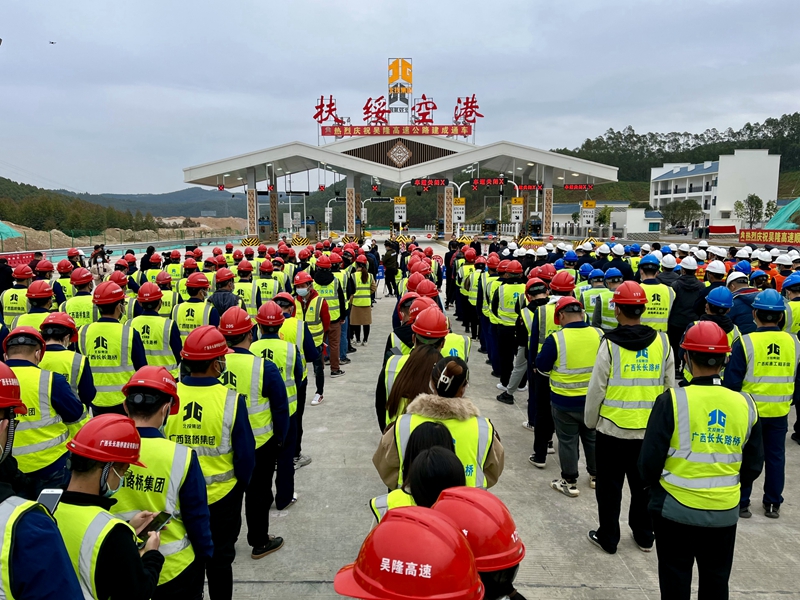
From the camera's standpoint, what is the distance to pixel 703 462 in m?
2.96

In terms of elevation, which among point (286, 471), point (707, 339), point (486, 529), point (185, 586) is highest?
point (707, 339)

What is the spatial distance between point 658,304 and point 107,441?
23.9ft

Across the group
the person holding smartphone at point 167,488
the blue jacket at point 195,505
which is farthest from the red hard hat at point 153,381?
the blue jacket at point 195,505

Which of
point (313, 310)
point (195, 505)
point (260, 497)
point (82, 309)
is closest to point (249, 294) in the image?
point (313, 310)

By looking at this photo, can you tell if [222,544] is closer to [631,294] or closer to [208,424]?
[208,424]

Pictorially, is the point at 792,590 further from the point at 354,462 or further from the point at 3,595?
the point at 3,595

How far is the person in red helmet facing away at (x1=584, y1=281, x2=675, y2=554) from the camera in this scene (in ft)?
13.2

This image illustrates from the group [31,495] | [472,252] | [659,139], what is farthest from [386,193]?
[31,495]

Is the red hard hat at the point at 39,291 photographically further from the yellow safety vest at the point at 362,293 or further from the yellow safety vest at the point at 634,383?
the yellow safety vest at the point at 634,383

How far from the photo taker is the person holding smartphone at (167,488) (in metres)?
2.48

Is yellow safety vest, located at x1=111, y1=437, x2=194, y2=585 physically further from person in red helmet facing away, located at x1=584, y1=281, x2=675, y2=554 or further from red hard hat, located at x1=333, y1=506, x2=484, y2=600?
person in red helmet facing away, located at x1=584, y1=281, x2=675, y2=554

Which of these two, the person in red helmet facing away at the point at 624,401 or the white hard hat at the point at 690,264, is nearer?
the person in red helmet facing away at the point at 624,401

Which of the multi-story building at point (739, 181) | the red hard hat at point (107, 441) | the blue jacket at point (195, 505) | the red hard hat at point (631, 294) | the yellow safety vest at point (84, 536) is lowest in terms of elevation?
the blue jacket at point (195, 505)

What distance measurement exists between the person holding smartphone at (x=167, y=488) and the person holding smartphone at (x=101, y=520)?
46 cm
